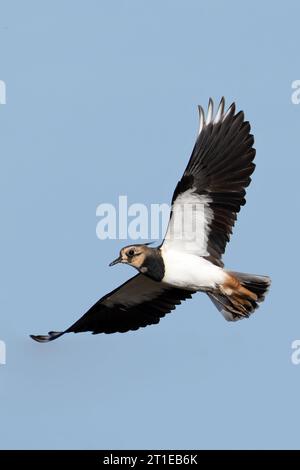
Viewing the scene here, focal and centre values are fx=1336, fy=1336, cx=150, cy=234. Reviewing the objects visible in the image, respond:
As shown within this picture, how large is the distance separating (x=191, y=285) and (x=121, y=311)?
5.93 feet

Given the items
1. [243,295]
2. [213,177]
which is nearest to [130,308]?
[243,295]

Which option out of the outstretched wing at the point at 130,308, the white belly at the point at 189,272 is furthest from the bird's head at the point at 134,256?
the outstretched wing at the point at 130,308

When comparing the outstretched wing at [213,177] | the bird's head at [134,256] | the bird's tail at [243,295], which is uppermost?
the outstretched wing at [213,177]

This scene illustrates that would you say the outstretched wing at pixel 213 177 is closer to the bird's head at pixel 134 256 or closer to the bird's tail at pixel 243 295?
the bird's head at pixel 134 256

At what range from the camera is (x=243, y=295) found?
1677 centimetres

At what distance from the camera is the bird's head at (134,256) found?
53.5ft

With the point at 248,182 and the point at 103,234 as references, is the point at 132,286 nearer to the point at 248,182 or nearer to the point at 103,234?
the point at 103,234

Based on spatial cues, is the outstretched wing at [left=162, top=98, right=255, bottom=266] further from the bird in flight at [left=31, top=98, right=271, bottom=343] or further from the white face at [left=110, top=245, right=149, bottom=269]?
the white face at [left=110, top=245, right=149, bottom=269]

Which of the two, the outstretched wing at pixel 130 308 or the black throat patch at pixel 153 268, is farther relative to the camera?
the outstretched wing at pixel 130 308

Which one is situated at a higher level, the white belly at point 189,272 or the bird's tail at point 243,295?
the white belly at point 189,272

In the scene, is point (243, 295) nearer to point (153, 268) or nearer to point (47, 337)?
point (153, 268)

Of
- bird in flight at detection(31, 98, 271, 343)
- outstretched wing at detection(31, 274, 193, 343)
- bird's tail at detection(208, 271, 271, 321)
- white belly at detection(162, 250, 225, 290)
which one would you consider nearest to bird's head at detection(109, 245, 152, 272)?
bird in flight at detection(31, 98, 271, 343)

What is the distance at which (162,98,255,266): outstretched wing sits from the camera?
1650cm

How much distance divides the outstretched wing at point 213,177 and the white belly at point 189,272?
0.61 ft
